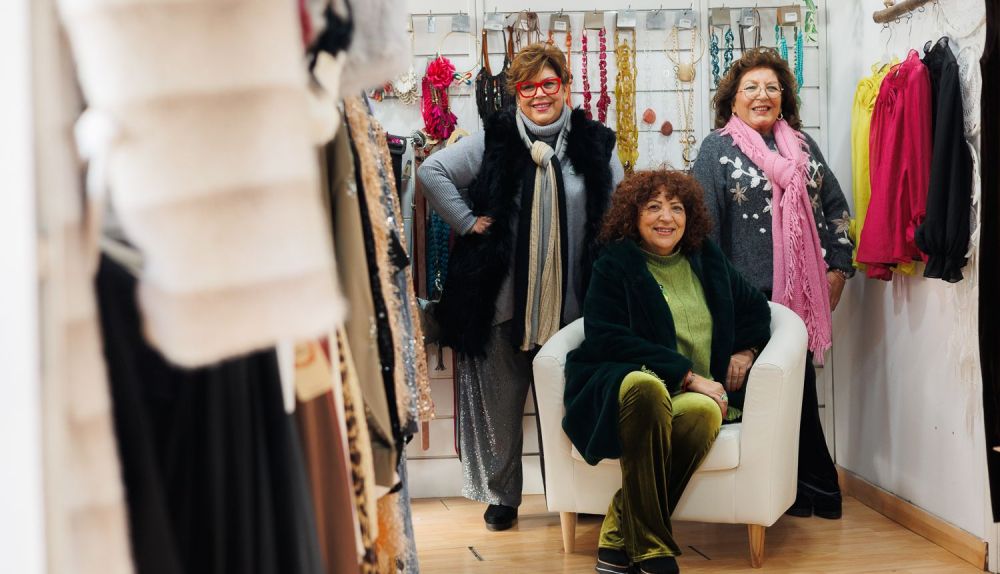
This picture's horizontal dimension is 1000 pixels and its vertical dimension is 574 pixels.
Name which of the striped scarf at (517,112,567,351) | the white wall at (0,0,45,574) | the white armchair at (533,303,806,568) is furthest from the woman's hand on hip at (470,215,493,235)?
the white wall at (0,0,45,574)

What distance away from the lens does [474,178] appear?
3.67 metres

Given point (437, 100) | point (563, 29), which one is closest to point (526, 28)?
A: point (563, 29)

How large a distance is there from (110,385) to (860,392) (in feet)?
11.3

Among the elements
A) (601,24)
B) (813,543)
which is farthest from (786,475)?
(601,24)

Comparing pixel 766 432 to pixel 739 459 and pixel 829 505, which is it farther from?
pixel 829 505

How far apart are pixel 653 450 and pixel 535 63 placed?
142 centimetres

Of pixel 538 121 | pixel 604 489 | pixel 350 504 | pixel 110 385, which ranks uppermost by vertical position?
pixel 538 121

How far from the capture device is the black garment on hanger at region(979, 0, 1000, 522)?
276 centimetres

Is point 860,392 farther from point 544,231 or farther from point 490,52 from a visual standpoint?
point 490,52

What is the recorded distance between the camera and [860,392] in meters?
3.89

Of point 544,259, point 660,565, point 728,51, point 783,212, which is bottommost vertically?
point 660,565

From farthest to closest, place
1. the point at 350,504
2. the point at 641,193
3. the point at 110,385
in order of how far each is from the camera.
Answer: the point at 641,193 < the point at 350,504 < the point at 110,385

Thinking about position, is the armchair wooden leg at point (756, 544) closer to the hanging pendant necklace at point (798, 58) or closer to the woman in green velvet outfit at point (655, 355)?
the woman in green velvet outfit at point (655, 355)

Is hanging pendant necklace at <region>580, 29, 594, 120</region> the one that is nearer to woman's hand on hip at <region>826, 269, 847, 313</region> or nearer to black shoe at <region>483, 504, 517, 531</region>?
woman's hand on hip at <region>826, 269, 847, 313</region>
